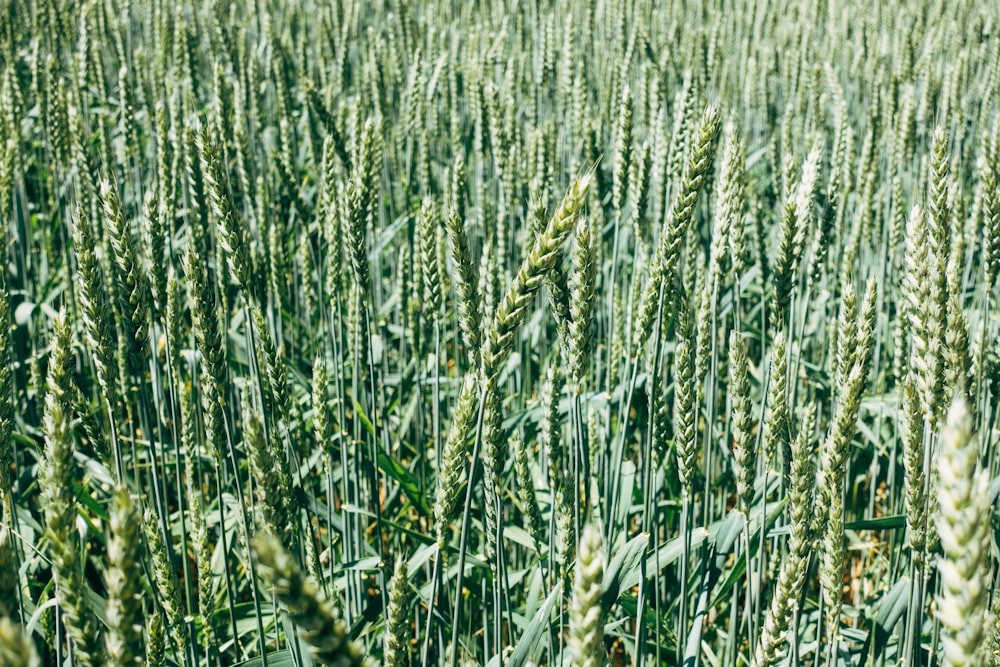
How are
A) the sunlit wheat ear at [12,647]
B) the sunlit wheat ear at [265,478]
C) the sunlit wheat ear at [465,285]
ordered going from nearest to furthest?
the sunlit wheat ear at [12,647]
the sunlit wheat ear at [265,478]
the sunlit wheat ear at [465,285]

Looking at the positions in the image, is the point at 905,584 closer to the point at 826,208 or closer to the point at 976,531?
the point at 826,208

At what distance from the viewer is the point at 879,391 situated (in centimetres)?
281

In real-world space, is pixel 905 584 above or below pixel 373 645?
above

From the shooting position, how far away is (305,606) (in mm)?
618

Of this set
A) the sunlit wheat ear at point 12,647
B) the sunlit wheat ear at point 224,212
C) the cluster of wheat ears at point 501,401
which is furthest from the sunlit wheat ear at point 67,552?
the sunlit wheat ear at point 224,212

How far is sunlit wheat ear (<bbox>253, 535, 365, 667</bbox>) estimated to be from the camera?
0.62m

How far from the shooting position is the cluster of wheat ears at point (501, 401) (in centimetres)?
107

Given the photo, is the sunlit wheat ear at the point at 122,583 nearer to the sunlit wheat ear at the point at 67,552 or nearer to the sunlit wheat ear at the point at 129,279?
the sunlit wheat ear at the point at 67,552

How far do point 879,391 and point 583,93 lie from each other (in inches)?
57.6

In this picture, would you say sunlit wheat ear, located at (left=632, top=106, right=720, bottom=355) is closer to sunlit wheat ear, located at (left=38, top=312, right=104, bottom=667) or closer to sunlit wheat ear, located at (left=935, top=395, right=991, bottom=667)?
sunlit wheat ear, located at (left=935, top=395, right=991, bottom=667)

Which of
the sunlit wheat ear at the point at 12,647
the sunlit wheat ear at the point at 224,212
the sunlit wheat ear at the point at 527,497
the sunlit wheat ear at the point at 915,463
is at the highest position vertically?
the sunlit wheat ear at the point at 224,212

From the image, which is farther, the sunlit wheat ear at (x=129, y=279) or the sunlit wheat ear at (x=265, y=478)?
the sunlit wheat ear at (x=129, y=279)

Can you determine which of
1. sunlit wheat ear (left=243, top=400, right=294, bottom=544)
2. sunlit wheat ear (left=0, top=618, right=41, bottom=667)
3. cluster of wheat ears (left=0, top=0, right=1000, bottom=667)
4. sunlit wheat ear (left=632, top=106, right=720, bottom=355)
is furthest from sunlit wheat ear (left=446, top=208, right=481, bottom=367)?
sunlit wheat ear (left=0, top=618, right=41, bottom=667)

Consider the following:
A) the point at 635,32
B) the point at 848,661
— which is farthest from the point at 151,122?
the point at 848,661
